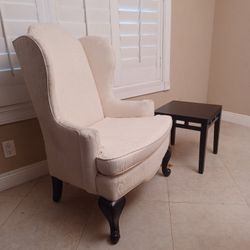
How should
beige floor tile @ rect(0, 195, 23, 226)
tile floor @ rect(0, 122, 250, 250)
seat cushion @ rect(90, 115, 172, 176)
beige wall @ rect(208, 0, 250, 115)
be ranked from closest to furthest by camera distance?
seat cushion @ rect(90, 115, 172, 176) < tile floor @ rect(0, 122, 250, 250) < beige floor tile @ rect(0, 195, 23, 226) < beige wall @ rect(208, 0, 250, 115)

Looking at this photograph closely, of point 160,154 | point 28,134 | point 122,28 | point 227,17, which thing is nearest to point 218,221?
point 160,154

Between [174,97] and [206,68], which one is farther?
[206,68]

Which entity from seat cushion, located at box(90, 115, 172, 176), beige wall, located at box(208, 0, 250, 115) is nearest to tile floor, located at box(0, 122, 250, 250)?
seat cushion, located at box(90, 115, 172, 176)

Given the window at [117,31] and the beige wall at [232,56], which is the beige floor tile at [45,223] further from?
the beige wall at [232,56]

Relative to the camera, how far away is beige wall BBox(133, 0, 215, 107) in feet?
8.04

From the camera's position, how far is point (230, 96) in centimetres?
284

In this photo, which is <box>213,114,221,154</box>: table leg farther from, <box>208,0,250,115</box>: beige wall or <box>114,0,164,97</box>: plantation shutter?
<box>208,0,250,115</box>: beige wall

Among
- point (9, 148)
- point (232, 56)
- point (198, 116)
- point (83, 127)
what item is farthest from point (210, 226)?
point (232, 56)

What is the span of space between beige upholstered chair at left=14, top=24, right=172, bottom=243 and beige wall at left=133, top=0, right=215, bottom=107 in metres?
0.91

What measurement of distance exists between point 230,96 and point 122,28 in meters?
1.66

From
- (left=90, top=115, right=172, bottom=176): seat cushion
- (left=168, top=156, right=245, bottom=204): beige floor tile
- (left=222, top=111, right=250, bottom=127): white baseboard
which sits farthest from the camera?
(left=222, top=111, right=250, bottom=127): white baseboard

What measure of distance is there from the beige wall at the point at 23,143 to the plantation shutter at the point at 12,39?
18 cm

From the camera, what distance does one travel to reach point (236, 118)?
2.82m

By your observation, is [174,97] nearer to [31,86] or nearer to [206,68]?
[206,68]
